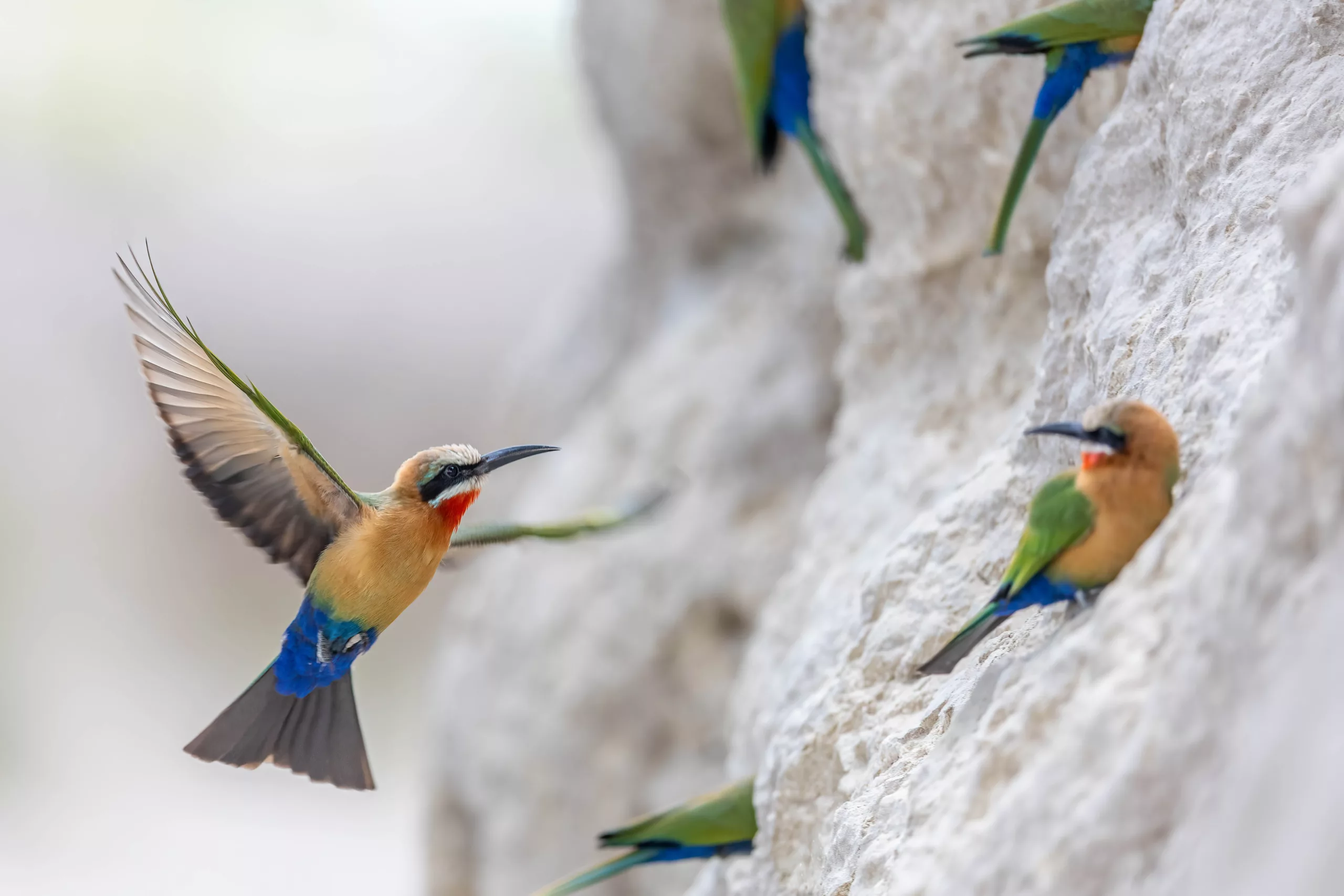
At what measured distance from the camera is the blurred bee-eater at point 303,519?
123 centimetres

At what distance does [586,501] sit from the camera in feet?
11.4

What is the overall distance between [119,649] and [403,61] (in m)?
4.82

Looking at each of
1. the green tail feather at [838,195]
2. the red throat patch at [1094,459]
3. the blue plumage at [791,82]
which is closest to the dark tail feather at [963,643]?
the red throat patch at [1094,459]

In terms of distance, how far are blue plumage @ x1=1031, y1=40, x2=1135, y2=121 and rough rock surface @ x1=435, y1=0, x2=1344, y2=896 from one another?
2.6 inches

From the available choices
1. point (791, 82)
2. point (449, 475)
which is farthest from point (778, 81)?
point (449, 475)

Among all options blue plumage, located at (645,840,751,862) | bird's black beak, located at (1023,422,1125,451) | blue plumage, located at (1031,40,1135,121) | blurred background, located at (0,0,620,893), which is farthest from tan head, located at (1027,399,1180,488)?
blurred background, located at (0,0,620,893)

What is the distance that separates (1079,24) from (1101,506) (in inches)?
27.6

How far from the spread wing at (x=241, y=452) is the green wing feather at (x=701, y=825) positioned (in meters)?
0.55

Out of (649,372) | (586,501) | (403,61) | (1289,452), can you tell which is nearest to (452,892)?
(586,501)

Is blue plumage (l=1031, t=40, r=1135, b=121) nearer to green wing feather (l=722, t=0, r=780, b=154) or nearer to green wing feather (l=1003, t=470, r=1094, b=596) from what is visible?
green wing feather (l=1003, t=470, r=1094, b=596)

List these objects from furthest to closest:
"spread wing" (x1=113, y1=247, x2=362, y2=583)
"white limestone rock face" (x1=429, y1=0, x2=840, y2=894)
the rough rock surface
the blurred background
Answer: the blurred background → "white limestone rock face" (x1=429, y1=0, x2=840, y2=894) → "spread wing" (x1=113, y1=247, x2=362, y2=583) → the rough rock surface

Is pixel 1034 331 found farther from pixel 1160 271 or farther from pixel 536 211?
pixel 536 211

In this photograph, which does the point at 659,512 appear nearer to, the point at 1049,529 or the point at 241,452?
the point at 241,452

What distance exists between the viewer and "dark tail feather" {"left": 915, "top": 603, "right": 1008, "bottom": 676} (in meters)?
0.96
